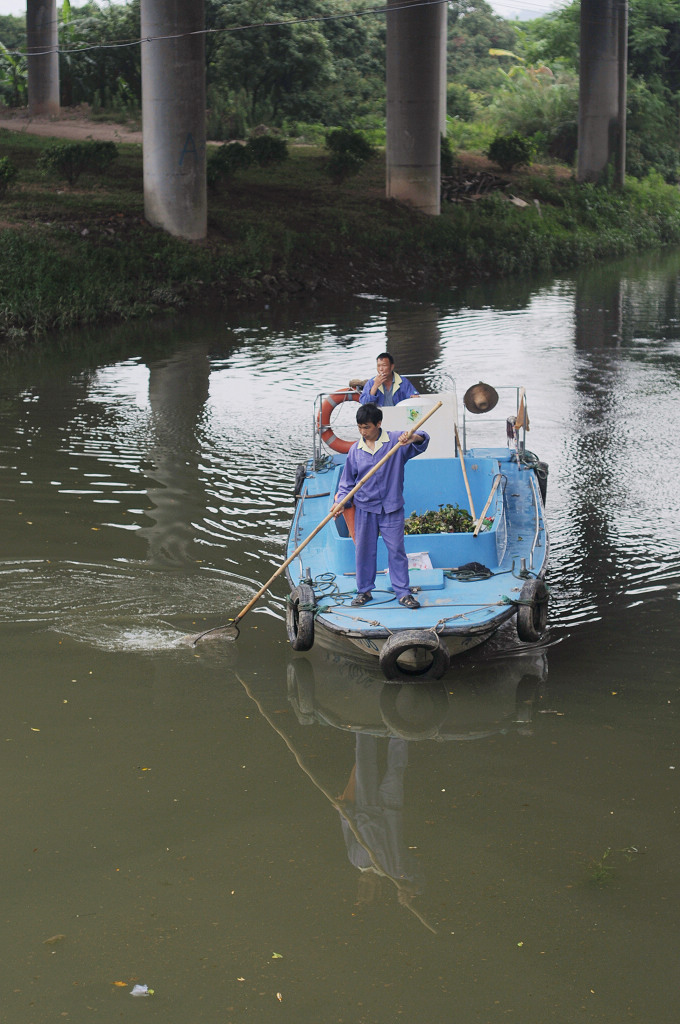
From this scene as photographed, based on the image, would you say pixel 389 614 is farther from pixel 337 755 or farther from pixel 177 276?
pixel 177 276

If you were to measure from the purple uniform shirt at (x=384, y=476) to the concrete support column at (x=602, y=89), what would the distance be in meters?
36.8

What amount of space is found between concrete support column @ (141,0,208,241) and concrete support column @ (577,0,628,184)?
65.4ft

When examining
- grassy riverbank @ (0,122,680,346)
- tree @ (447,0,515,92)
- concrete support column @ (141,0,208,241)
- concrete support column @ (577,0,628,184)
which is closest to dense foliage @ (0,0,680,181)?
concrete support column @ (577,0,628,184)

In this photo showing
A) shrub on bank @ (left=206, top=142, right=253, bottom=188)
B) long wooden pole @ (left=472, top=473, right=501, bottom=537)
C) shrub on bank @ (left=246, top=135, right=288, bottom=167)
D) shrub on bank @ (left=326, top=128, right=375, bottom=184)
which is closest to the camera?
long wooden pole @ (left=472, top=473, right=501, bottom=537)

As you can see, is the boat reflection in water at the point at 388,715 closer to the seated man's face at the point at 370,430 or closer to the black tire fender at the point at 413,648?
the black tire fender at the point at 413,648

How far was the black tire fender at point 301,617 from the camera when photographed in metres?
8.58

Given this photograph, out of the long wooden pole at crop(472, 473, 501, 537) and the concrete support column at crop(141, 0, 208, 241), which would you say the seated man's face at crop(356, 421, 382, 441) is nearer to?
the long wooden pole at crop(472, 473, 501, 537)

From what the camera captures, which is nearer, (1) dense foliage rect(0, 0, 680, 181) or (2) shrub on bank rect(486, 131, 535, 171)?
(2) shrub on bank rect(486, 131, 535, 171)

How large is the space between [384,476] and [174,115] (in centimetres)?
2050

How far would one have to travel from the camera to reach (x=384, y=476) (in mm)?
8727

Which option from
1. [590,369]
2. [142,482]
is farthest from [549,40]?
[142,482]

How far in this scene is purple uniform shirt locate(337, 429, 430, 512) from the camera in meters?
8.70

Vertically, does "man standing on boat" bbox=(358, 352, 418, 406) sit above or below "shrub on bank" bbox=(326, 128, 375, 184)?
below

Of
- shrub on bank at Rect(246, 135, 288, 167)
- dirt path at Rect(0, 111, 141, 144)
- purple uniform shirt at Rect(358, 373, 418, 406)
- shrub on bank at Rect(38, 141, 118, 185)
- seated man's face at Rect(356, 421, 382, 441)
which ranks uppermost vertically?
dirt path at Rect(0, 111, 141, 144)
